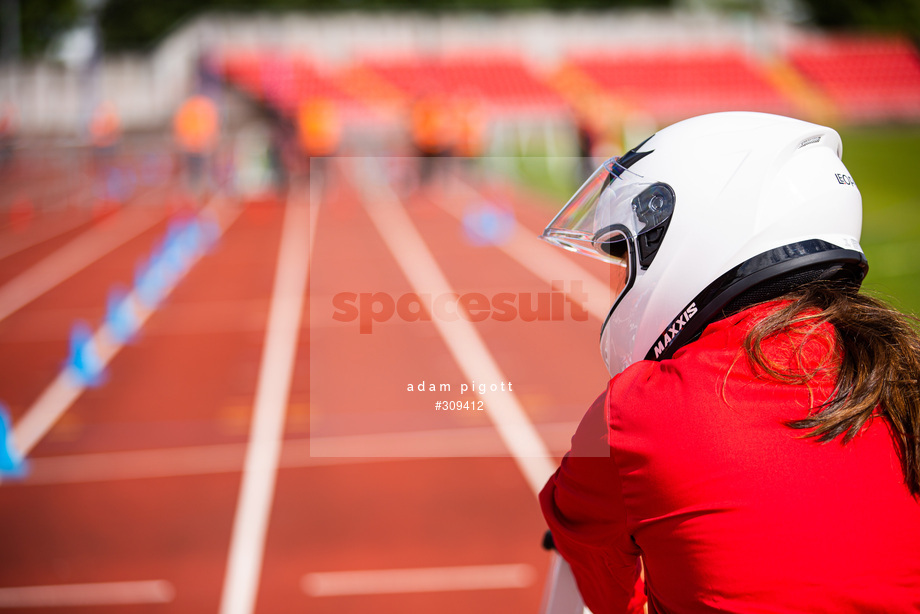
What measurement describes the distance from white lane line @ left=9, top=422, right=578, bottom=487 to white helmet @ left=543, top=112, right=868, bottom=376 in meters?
3.36

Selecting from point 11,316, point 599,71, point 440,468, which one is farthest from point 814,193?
point 599,71

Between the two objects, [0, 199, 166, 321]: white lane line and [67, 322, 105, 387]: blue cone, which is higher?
[0, 199, 166, 321]: white lane line

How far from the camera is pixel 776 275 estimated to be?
1260mm

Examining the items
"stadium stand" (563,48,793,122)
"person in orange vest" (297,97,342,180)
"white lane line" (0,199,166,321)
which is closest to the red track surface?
"white lane line" (0,199,166,321)

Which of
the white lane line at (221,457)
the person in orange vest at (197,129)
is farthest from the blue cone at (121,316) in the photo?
the person in orange vest at (197,129)

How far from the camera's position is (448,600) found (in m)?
3.54

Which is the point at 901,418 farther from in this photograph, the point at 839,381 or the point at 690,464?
the point at 690,464

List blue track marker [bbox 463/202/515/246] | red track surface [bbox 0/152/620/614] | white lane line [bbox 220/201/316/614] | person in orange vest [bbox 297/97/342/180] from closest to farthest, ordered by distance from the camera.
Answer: red track surface [bbox 0/152/620/614]
white lane line [bbox 220/201/316/614]
blue track marker [bbox 463/202/515/246]
person in orange vest [bbox 297/97/342/180]

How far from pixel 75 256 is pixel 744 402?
40.9 feet

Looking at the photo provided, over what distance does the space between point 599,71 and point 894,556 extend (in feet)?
109

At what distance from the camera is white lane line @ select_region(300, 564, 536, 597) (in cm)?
362

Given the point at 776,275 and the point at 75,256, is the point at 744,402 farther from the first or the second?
the point at 75,256

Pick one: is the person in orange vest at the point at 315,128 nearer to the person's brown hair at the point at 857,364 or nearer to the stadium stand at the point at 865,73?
the person's brown hair at the point at 857,364

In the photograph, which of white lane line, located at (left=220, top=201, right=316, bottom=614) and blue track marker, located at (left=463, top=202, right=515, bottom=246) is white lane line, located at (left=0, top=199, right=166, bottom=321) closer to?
white lane line, located at (left=220, top=201, right=316, bottom=614)
